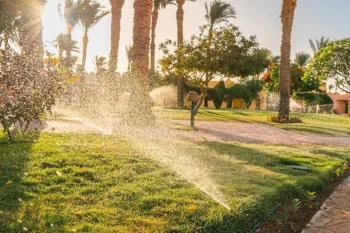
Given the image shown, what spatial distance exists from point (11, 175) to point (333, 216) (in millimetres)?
3399


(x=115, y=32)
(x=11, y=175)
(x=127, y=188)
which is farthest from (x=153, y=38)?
(x=127, y=188)

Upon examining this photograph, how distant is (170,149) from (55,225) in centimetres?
358

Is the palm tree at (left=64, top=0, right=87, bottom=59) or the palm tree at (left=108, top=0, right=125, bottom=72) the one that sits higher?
the palm tree at (left=64, top=0, right=87, bottom=59)

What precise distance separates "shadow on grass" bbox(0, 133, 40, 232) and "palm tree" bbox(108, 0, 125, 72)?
10.7 m

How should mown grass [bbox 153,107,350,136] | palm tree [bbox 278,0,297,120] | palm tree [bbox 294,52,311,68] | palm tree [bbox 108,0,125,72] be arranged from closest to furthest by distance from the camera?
mown grass [bbox 153,107,350,136], palm tree [bbox 278,0,297,120], palm tree [bbox 108,0,125,72], palm tree [bbox 294,52,311,68]

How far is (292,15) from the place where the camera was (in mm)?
16172

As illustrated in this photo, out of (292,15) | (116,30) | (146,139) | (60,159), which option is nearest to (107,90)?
(116,30)

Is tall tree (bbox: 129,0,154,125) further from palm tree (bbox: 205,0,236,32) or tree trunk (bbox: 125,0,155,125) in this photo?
palm tree (bbox: 205,0,236,32)

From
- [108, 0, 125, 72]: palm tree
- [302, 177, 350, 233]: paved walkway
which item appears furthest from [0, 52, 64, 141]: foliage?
[108, 0, 125, 72]: palm tree

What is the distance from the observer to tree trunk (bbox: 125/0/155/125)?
10.5 meters

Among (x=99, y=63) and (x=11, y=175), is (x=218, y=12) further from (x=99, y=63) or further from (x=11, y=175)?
(x=11, y=175)

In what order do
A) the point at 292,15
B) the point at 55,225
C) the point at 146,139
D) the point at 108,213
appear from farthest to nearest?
the point at 292,15
the point at 146,139
the point at 108,213
the point at 55,225

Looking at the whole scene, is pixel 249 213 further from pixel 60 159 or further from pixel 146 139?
pixel 146 139

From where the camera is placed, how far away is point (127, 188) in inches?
153
